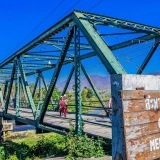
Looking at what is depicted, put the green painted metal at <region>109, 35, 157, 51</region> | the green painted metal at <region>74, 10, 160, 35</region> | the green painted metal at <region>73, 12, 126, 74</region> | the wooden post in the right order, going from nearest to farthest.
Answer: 1. the wooden post
2. the green painted metal at <region>73, 12, 126, 74</region>
3. the green painted metal at <region>74, 10, 160, 35</region>
4. the green painted metal at <region>109, 35, 157, 51</region>

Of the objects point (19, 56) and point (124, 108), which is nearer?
point (124, 108)

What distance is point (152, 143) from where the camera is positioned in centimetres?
297

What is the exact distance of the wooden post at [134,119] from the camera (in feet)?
9.09

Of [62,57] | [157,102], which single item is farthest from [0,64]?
[157,102]

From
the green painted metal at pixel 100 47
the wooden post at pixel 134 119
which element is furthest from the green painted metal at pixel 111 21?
the wooden post at pixel 134 119

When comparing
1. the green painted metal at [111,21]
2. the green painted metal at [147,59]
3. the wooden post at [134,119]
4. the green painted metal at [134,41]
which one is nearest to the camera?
the wooden post at [134,119]

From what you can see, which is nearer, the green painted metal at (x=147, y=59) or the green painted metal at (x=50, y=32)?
the green painted metal at (x=50, y=32)

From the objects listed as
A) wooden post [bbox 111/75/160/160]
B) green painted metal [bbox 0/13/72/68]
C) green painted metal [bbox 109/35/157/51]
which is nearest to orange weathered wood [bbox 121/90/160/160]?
wooden post [bbox 111/75/160/160]

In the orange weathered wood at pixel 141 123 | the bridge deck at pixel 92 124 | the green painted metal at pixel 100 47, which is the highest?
the green painted metal at pixel 100 47

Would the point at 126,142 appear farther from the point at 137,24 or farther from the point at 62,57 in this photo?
the point at 137,24

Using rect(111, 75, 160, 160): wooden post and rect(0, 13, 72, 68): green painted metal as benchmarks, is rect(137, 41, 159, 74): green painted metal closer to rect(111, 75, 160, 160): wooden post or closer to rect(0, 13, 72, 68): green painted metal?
rect(0, 13, 72, 68): green painted metal

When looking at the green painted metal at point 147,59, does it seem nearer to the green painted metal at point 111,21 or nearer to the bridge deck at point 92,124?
the green painted metal at point 111,21

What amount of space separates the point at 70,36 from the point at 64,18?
909mm

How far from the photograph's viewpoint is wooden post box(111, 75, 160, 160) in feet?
9.09
